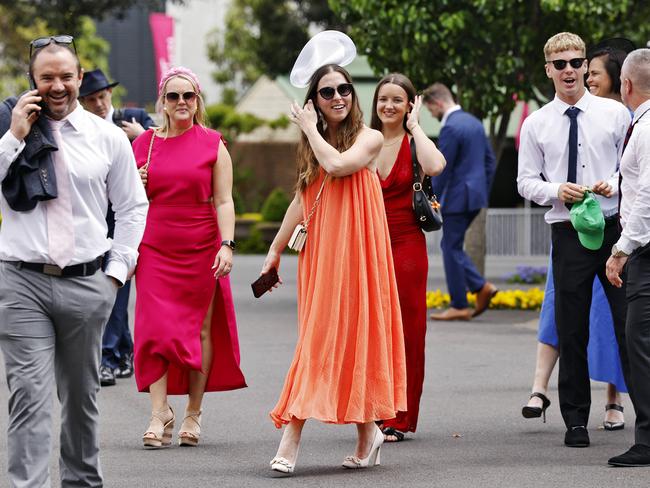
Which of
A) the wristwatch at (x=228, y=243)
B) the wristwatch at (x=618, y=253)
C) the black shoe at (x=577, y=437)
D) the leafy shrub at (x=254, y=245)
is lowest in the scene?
the leafy shrub at (x=254, y=245)

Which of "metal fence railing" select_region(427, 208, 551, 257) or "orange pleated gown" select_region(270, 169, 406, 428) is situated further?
"metal fence railing" select_region(427, 208, 551, 257)

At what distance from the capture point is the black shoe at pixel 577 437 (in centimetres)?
780

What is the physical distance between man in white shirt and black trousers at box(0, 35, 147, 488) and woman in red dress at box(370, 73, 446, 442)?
2.63 m

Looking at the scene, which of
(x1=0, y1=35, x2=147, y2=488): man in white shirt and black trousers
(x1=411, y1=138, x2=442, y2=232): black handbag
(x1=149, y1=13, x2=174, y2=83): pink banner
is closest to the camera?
(x1=0, y1=35, x2=147, y2=488): man in white shirt and black trousers

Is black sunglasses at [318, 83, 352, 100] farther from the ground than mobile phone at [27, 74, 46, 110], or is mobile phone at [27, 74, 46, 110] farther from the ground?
mobile phone at [27, 74, 46, 110]

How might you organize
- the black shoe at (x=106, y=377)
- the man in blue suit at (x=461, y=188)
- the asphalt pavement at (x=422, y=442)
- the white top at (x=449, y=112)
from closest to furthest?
the asphalt pavement at (x=422, y=442) → the black shoe at (x=106, y=377) → the white top at (x=449, y=112) → the man in blue suit at (x=461, y=188)

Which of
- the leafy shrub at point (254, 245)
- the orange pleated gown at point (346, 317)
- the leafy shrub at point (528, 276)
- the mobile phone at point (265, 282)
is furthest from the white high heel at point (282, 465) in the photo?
the leafy shrub at point (254, 245)

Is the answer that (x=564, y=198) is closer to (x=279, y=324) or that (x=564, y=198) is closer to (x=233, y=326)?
(x=233, y=326)

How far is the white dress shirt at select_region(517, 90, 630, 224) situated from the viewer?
7.88 m

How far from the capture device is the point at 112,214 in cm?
1016

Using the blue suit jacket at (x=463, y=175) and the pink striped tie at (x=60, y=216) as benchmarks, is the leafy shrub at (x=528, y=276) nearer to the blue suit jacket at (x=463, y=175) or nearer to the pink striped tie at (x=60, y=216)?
the blue suit jacket at (x=463, y=175)

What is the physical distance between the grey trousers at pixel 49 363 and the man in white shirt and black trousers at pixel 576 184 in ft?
9.86

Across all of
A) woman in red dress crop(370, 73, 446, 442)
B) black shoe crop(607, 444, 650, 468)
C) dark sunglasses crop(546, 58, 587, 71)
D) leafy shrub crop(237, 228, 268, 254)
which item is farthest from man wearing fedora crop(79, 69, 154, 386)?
leafy shrub crop(237, 228, 268, 254)

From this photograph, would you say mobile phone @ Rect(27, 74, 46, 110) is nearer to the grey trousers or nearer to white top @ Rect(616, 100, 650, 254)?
the grey trousers
